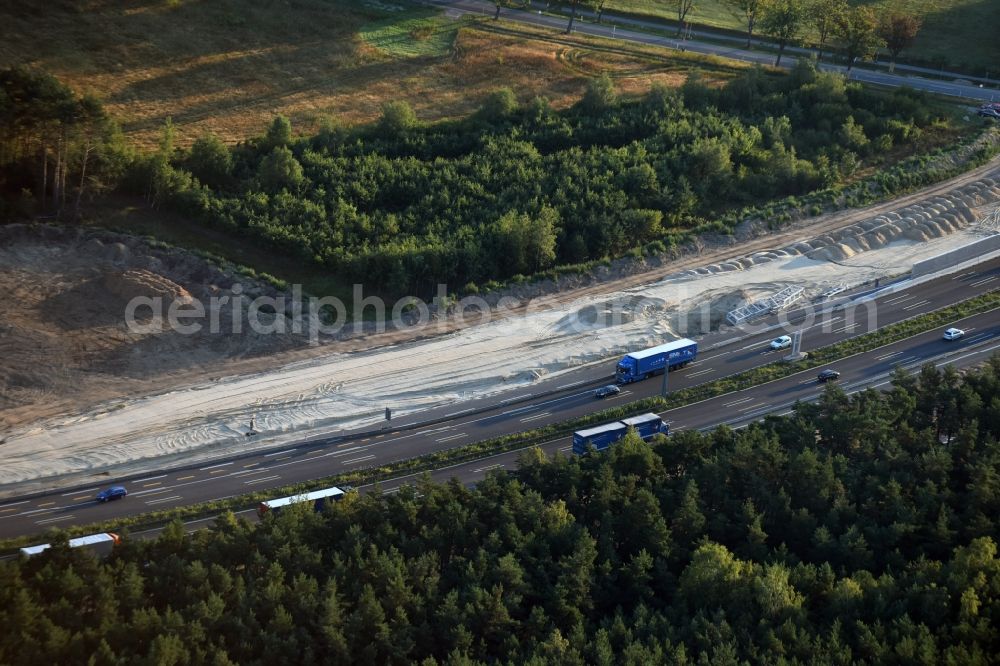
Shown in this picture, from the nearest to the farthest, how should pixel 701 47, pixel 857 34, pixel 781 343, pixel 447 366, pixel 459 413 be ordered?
pixel 459 413
pixel 447 366
pixel 781 343
pixel 857 34
pixel 701 47

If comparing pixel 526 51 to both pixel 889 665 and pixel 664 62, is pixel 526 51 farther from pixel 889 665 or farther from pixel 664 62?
pixel 889 665

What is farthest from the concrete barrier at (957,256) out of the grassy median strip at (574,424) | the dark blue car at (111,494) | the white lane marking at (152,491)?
the dark blue car at (111,494)

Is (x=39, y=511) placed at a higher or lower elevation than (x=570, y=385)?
lower

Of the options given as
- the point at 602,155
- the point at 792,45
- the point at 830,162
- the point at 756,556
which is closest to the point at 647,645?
the point at 756,556

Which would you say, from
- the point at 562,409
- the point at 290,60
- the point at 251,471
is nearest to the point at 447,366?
the point at 562,409

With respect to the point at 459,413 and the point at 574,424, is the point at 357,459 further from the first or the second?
the point at 574,424

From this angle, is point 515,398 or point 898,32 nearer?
point 515,398

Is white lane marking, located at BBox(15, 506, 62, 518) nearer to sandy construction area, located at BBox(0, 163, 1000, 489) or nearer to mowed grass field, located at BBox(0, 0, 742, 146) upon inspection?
sandy construction area, located at BBox(0, 163, 1000, 489)

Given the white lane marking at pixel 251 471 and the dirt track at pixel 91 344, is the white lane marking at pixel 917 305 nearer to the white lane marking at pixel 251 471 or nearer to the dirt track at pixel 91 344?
the dirt track at pixel 91 344
